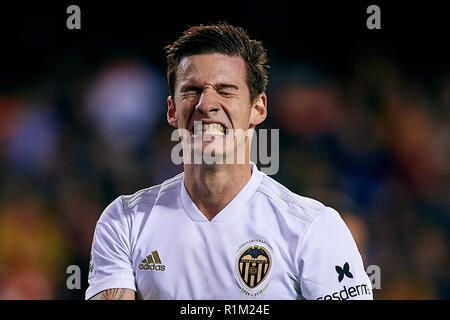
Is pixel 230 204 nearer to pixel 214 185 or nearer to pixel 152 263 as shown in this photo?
pixel 214 185

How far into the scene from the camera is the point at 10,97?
5.43 meters

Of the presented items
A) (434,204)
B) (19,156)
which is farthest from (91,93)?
(434,204)

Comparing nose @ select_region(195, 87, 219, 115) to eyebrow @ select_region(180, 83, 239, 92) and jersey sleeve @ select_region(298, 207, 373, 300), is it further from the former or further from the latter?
jersey sleeve @ select_region(298, 207, 373, 300)

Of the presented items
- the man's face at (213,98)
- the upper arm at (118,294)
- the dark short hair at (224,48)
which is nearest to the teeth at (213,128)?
the man's face at (213,98)

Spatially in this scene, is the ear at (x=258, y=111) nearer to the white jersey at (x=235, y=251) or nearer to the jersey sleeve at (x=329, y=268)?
the white jersey at (x=235, y=251)

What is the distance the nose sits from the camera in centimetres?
320

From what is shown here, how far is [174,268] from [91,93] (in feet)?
8.40

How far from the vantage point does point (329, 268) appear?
3076 mm

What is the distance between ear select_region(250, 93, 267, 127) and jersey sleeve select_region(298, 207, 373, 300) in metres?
0.76

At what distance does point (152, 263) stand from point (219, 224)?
0.45 metres

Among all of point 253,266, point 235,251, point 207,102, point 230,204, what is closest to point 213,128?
point 207,102

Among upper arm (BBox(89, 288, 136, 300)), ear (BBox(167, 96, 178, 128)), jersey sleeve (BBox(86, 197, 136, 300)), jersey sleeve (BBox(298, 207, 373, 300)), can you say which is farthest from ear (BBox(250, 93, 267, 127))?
upper arm (BBox(89, 288, 136, 300))

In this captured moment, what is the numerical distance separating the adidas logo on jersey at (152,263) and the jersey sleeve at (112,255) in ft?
0.32

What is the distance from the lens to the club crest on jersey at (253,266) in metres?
3.14
